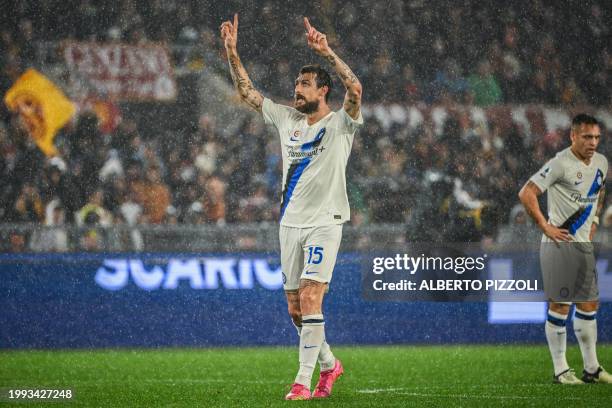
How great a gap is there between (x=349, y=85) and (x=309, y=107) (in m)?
0.39

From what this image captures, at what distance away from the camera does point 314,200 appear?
7352mm

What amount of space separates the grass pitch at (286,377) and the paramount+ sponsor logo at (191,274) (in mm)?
717

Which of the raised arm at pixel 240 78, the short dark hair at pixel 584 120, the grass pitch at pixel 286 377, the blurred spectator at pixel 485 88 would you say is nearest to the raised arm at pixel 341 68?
the raised arm at pixel 240 78

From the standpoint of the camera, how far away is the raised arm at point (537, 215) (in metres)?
8.46

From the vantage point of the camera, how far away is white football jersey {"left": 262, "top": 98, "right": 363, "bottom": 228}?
733cm

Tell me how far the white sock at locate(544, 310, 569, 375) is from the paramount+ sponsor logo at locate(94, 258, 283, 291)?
12.8ft

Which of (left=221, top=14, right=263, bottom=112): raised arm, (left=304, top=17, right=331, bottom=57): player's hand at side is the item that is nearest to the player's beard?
(left=304, top=17, right=331, bottom=57): player's hand at side

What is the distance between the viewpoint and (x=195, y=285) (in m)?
12.0

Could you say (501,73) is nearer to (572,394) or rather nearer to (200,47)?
(200,47)

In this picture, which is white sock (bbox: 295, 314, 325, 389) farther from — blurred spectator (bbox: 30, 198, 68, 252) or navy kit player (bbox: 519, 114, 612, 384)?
blurred spectator (bbox: 30, 198, 68, 252)

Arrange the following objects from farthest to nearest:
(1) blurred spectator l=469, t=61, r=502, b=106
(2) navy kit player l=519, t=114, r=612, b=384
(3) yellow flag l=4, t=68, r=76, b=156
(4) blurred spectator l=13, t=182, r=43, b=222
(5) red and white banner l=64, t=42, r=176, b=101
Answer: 1. (1) blurred spectator l=469, t=61, r=502, b=106
2. (5) red and white banner l=64, t=42, r=176, b=101
3. (3) yellow flag l=4, t=68, r=76, b=156
4. (4) blurred spectator l=13, t=182, r=43, b=222
5. (2) navy kit player l=519, t=114, r=612, b=384

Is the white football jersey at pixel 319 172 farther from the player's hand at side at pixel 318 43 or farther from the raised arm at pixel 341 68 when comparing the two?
the player's hand at side at pixel 318 43

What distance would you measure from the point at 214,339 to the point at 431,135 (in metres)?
6.01

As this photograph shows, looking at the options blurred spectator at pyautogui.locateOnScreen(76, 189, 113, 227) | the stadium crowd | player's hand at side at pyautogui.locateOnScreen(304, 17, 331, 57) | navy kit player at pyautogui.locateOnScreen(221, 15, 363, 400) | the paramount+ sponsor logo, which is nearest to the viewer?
player's hand at side at pyautogui.locateOnScreen(304, 17, 331, 57)
